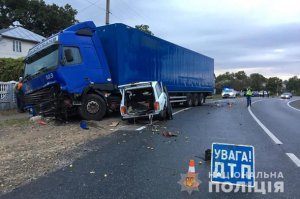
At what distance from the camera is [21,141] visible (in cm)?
1072

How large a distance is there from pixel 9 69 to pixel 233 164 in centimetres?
2264

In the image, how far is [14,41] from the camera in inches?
1954

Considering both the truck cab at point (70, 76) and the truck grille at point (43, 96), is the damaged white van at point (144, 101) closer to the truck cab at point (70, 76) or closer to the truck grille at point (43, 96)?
the truck cab at point (70, 76)

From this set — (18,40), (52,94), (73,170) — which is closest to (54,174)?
(73,170)

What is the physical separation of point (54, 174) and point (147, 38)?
12.9 m

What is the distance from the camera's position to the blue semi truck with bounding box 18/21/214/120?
1400 centimetres

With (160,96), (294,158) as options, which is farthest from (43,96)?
(294,158)

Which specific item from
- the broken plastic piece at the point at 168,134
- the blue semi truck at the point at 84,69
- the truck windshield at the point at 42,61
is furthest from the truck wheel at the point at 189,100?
the broken plastic piece at the point at 168,134

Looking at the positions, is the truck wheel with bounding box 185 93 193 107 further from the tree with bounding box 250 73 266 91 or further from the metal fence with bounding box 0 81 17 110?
the tree with bounding box 250 73 266 91

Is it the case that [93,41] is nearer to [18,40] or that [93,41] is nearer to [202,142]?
[202,142]

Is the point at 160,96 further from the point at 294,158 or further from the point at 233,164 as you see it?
the point at 233,164

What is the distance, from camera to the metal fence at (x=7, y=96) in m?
21.1

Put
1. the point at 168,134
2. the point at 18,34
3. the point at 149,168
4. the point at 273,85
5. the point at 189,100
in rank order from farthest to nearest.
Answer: the point at 273,85 < the point at 18,34 < the point at 189,100 < the point at 168,134 < the point at 149,168

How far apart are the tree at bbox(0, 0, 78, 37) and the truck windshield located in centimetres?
5063
